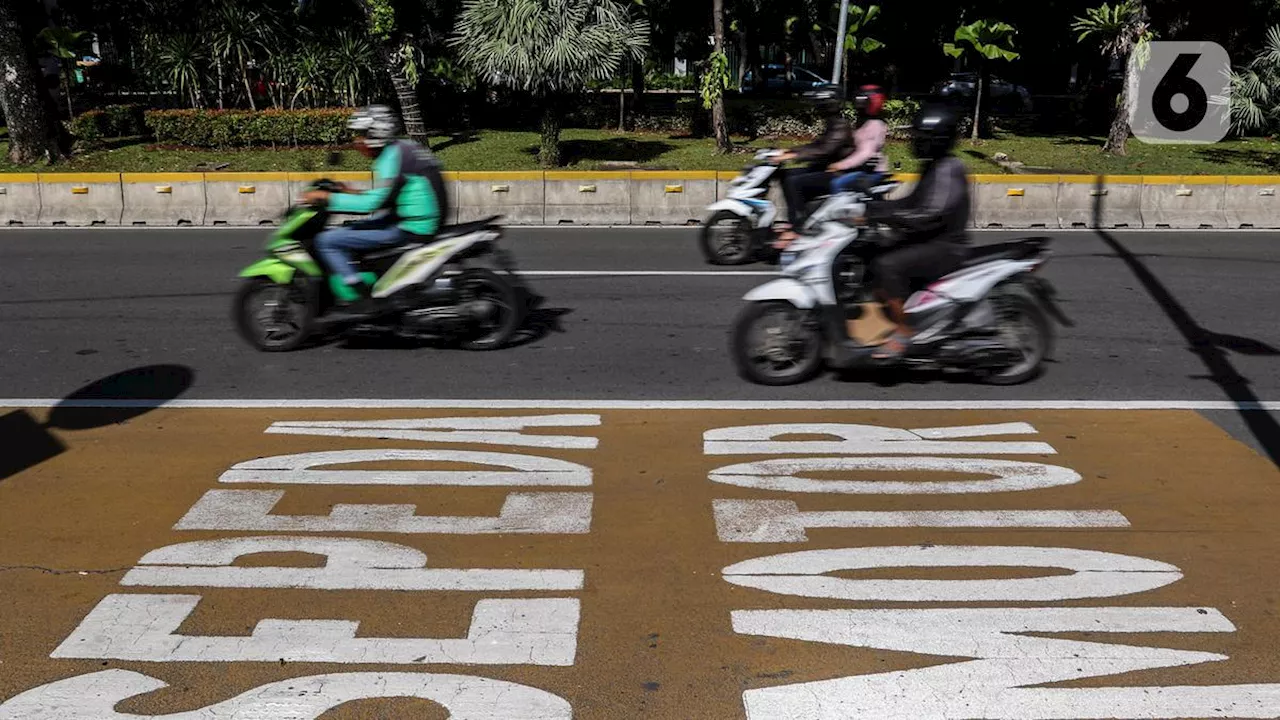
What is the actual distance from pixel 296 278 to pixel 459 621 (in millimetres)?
5165

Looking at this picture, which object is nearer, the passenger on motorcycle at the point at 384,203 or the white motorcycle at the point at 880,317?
the white motorcycle at the point at 880,317

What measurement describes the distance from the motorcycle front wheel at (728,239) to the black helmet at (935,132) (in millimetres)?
5378

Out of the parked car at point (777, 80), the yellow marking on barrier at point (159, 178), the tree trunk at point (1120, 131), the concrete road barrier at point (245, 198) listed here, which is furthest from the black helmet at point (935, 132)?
the parked car at point (777, 80)

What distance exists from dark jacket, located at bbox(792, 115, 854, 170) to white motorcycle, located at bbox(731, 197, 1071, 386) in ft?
12.5

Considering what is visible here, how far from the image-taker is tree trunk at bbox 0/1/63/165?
870 inches

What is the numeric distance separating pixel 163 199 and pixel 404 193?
9.94 meters

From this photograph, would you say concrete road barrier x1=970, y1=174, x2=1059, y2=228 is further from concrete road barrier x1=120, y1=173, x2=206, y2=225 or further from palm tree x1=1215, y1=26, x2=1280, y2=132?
concrete road barrier x1=120, y1=173, x2=206, y2=225

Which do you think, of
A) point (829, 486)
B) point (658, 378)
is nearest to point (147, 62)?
point (658, 378)

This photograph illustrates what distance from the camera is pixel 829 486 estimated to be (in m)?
6.70

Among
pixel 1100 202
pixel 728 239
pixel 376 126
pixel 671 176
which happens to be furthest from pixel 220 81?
pixel 376 126

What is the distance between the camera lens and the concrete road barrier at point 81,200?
17875mm

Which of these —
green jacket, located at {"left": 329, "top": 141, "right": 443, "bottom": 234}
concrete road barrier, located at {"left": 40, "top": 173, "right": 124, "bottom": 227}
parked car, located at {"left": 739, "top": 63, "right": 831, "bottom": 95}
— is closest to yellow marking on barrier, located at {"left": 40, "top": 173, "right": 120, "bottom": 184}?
concrete road barrier, located at {"left": 40, "top": 173, "right": 124, "bottom": 227}

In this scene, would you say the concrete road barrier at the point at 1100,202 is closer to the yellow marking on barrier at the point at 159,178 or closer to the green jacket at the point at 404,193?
the green jacket at the point at 404,193

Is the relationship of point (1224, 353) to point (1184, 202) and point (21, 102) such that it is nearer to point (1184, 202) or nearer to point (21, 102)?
point (1184, 202)
